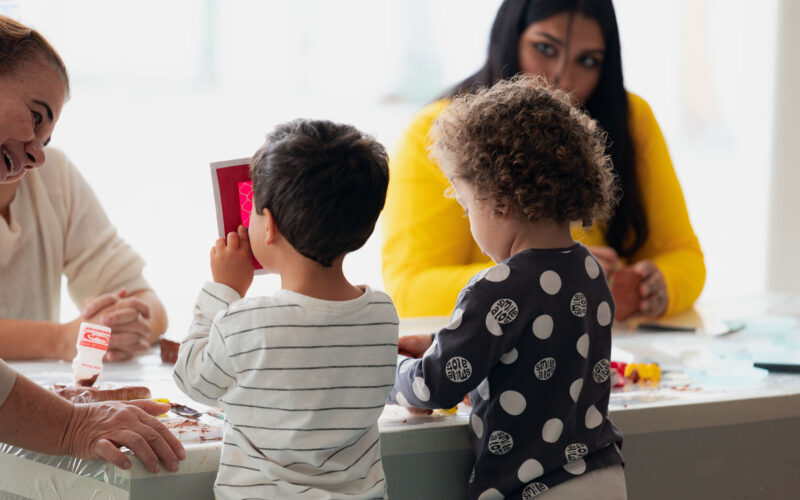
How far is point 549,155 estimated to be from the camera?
107cm

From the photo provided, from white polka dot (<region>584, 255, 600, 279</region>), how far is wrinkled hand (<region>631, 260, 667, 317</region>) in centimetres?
73

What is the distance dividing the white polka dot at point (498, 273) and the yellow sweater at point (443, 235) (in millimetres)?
705

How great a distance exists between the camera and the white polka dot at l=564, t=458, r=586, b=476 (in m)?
1.07

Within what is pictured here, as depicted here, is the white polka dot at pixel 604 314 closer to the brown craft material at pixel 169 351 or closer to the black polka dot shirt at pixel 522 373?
the black polka dot shirt at pixel 522 373

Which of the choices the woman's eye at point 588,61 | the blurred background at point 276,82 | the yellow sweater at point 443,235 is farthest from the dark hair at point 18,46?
the blurred background at point 276,82

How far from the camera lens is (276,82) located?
14.2 ft

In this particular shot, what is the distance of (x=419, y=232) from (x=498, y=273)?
2.80 ft

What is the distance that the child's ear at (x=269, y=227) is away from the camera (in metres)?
0.96

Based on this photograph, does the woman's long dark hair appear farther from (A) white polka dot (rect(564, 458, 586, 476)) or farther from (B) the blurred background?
(B) the blurred background

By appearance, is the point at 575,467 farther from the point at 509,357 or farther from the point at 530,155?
the point at 530,155

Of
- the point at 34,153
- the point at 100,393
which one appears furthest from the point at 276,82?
the point at 100,393

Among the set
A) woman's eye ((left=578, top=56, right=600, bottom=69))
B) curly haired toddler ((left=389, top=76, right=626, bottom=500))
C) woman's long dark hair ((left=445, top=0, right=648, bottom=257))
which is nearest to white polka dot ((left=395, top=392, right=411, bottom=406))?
curly haired toddler ((left=389, top=76, right=626, bottom=500))

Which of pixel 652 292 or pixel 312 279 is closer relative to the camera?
pixel 312 279

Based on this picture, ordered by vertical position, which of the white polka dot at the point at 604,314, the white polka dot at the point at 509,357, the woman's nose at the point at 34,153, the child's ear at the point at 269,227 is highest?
the woman's nose at the point at 34,153
